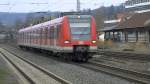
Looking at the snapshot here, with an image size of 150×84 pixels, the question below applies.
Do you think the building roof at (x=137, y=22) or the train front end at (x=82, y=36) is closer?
the train front end at (x=82, y=36)

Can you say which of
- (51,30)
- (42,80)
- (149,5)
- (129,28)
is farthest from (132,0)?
(42,80)

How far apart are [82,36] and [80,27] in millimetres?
666

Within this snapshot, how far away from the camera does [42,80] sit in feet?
55.9

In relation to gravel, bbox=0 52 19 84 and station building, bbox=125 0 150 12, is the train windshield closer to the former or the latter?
gravel, bbox=0 52 19 84

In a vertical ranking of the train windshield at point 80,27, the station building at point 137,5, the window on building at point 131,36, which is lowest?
the window on building at point 131,36

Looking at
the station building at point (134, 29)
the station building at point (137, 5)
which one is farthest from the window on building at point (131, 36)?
the station building at point (137, 5)

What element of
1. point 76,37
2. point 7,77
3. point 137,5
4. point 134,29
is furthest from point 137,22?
point 137,5

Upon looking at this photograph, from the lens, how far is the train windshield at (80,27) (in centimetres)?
2684

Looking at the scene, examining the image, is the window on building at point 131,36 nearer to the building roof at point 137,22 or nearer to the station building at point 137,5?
the building roof at point 137,22

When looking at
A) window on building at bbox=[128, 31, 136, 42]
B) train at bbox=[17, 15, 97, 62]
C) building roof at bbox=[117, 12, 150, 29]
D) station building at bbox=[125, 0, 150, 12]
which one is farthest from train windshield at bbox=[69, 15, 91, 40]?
station building at bbox=[125, 0, 150, 12]

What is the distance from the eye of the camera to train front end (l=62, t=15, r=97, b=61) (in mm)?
26605

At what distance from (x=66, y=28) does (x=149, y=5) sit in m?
112

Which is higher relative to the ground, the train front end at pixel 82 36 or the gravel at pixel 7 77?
the train front end at pixel 82 36

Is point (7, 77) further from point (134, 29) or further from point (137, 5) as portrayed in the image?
point (137, 5)
